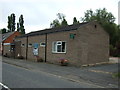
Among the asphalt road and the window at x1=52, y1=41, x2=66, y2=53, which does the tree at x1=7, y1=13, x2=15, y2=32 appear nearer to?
the window at x1=52, y1=41, x2=66, y2=53

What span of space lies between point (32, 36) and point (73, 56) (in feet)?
32.8

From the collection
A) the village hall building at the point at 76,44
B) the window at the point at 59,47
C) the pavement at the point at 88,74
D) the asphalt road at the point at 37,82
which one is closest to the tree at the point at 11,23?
the village hall building at the point at 76,44

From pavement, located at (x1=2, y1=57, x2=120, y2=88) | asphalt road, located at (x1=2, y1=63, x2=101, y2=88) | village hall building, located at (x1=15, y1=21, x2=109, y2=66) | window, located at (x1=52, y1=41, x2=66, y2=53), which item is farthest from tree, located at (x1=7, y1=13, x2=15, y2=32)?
asphalt road, located at (x1=2, y1=63, x2=101, y2=88)

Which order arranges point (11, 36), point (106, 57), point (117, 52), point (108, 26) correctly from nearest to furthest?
1. point (106, 57)
2. point (117, 52)
3. point (108, 26)
4. point (11, 36)

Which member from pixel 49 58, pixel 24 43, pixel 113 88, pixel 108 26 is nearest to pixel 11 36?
pixel 24 43

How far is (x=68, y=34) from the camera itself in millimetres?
22250

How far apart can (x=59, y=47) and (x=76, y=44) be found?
3.04 meters

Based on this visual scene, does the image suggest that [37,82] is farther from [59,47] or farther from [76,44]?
[59,47]

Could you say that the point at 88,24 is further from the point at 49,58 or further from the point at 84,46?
the point at 49,58

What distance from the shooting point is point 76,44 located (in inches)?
837

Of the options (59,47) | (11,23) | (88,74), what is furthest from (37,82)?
(11,23)

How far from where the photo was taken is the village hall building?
70.3ft

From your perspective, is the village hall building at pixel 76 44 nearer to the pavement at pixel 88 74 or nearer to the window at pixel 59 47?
the window at pixel 59 47

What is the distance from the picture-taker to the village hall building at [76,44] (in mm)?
21438
